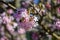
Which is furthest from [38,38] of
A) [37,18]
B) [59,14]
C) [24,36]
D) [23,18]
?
[59,14]

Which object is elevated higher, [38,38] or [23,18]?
[23,18]

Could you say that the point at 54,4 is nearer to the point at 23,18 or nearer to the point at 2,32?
the point at 2,32

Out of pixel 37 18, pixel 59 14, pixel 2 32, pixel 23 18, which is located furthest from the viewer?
pixel 59 14

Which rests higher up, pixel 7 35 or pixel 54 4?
pixel 54 4

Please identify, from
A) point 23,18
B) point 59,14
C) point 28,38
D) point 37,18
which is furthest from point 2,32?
point 37,18

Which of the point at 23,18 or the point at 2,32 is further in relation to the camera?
the point at 2,32

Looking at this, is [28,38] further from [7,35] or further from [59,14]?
[59,14]

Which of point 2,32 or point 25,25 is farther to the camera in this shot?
point 2,32

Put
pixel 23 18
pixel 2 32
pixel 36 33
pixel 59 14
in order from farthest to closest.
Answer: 1. pixel 59 14
2. pixel 2 32
3. pixel 36 33
4. pixel 23 18

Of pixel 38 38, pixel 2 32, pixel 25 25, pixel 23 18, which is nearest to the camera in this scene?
pixel 23 18
